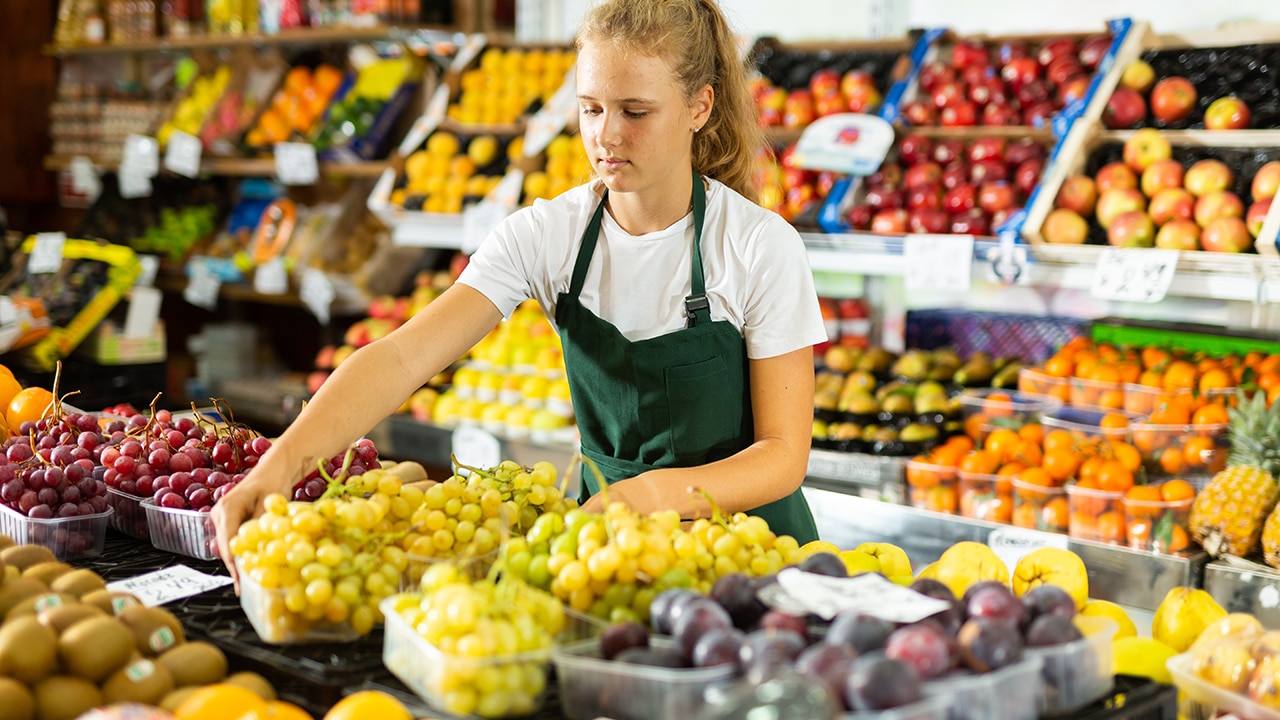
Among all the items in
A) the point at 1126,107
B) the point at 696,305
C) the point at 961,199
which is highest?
the point at 1126,107

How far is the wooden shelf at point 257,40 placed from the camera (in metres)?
4.87

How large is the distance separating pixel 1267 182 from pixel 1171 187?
0.23 meters

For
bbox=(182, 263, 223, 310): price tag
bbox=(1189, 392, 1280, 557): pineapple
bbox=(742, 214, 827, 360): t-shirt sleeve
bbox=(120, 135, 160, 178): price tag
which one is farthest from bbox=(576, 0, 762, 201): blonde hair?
bbox=(120, 135, 160, 178): price tag

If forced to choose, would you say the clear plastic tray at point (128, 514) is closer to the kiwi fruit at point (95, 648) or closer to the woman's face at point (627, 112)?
the kiwi fruit at point (95, 648)

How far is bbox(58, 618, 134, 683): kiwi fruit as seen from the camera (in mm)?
1288

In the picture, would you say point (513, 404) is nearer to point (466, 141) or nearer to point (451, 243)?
point (451, 243)

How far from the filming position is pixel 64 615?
1.34 metres

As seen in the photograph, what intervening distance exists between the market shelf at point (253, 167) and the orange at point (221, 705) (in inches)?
146

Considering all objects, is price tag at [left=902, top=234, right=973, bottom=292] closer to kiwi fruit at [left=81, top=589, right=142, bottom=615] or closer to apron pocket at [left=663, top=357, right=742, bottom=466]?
apron pocket at [left=663, top=357, right=742, bottom=466]

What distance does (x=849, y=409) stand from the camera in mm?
3490

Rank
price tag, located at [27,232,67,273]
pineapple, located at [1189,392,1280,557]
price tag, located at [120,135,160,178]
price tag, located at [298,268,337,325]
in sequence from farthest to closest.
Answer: price tag, located at [120,135,160,178] < price tag, located at [298,268,337,325] < price tag, located at [27,232,67,273] < pineapple, located at [1189,392,1280,557]

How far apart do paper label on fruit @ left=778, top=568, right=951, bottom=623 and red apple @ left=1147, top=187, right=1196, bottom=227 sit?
2.07 meters

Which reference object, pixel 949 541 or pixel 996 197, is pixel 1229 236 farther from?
pixel 949 541

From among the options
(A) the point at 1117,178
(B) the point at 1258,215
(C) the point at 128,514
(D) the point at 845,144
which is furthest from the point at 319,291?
(B) the point at 1258,215
